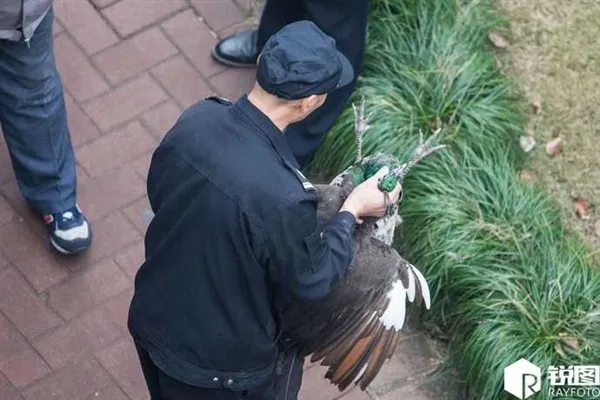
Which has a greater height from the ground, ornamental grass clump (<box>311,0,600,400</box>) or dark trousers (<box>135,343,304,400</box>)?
dark trousers (<box>135,343,304,400</box>)

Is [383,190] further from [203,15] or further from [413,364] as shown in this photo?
[203,15]

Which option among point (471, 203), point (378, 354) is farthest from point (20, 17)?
point (471, 203)

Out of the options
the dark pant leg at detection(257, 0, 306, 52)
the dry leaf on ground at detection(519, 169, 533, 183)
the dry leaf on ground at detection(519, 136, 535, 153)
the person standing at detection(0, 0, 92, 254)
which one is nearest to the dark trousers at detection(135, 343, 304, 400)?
the person standing at detection(0, 0, 92, 254)

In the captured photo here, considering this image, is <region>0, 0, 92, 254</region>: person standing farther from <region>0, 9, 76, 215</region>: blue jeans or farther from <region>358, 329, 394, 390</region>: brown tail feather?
<region>358, 329, 394, 390</region>: brown tail feather

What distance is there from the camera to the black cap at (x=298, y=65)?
3.04 meters

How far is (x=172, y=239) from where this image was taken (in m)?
3.16

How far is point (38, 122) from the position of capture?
14.5ft

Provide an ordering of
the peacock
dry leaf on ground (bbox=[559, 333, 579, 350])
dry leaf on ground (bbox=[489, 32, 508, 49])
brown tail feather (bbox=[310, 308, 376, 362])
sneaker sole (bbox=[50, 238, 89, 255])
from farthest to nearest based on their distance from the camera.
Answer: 1. dry leaf on ground (bbox=[489, 32, 508, 49])
2. sneaker sole (bbox=[50, 238, 89, 255])
3. dry leaf on ground (bbox=[559, 333, 579, 350])
4. brown tail feather (bbox=[310, 308, 376, 362])
5. the peacock

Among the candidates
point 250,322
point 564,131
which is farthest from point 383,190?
point 564,131

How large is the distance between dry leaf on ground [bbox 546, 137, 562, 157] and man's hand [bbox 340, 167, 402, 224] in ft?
6.55

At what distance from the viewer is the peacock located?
11.2 feet

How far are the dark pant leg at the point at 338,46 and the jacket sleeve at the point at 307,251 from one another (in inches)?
60.7

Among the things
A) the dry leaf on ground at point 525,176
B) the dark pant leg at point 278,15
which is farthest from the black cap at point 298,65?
the dry leaf on ground at point 525,176

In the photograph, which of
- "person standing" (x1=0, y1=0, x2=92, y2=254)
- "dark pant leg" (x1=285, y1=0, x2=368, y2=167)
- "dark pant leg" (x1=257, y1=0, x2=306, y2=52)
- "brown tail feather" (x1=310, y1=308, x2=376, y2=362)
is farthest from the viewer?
"dark pant leg" (x1=257, y1=0, x2=306, y2=52)
